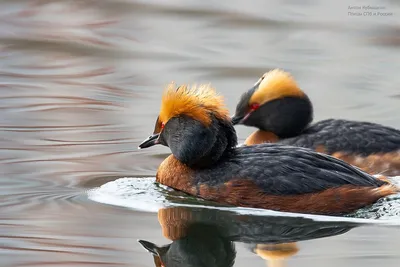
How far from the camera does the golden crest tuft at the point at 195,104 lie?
9.85 m

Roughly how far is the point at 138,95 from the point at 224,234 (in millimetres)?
5218

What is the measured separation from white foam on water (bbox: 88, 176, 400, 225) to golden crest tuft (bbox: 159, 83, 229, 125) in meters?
0.72

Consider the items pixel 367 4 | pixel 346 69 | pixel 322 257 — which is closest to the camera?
pixel 322 257

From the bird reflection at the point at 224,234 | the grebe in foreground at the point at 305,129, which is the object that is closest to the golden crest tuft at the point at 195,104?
the bird reflection at the point at 224,234

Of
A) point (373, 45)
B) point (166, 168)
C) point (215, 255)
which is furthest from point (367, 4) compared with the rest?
point (215, 255)

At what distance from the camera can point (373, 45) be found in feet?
54.2

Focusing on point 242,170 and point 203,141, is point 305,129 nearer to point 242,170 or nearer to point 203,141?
point 203,141

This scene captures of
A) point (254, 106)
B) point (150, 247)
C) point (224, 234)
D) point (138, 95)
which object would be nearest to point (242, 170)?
point (224, 234)

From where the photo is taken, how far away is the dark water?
8.73 meters

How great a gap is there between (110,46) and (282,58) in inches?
102

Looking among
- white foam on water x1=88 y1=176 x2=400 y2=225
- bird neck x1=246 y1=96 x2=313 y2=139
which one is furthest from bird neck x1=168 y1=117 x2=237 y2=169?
bird neck x1=246 y1=96 x2=313 y2=139

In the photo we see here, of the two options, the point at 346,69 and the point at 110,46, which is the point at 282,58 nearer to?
the point at 346,69

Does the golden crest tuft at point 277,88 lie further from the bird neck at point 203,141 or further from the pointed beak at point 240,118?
the bird neck at point 203,141

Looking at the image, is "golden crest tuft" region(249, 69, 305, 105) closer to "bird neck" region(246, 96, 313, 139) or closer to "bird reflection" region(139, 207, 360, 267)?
"bird neck" region(246, 96, 313, 139)
